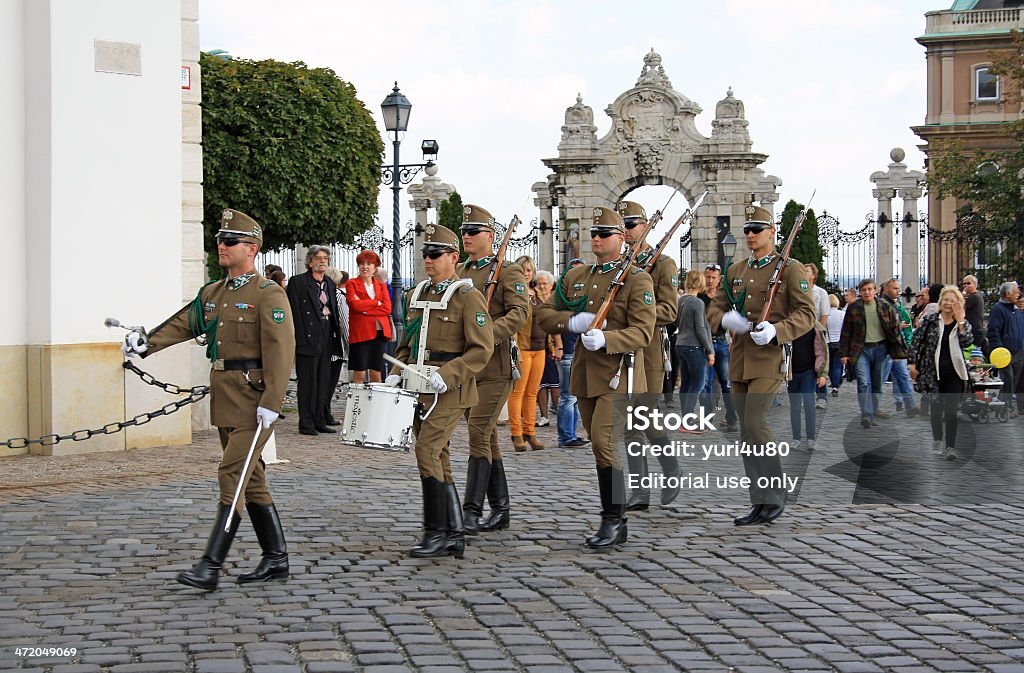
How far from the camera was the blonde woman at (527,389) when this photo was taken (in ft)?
44.5

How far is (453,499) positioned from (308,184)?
1374 cm

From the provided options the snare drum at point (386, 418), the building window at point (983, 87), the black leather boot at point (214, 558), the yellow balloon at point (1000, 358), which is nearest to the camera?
the black leather boot at point (214, 558)

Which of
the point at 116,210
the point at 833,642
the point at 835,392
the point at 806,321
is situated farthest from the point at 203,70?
the point at 833,642

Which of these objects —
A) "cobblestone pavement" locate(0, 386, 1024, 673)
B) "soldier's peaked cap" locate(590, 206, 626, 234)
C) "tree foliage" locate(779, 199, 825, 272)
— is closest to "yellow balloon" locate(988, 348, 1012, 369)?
"cobblestone pavement" locate(0, 386, 1024, 673)

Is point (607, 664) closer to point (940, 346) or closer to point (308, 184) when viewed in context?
point (940, 346)

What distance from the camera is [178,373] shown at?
1372cm

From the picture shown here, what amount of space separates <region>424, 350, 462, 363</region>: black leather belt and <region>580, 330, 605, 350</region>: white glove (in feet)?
2.40

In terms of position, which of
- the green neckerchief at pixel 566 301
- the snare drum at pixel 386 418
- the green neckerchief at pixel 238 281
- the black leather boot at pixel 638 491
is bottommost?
the black leather boot at pixel 638 491

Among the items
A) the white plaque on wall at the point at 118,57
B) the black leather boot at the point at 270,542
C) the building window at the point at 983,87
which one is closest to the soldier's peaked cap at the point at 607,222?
the black leather boot at the point at 270,542

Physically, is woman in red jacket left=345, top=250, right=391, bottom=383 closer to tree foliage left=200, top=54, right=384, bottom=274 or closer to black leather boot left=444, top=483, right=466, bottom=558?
tree foliage left=200, top=54, right=384, bottom=274

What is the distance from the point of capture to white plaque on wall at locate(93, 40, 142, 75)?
13250 millimetres

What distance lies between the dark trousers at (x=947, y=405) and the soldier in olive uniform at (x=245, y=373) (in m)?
7.93

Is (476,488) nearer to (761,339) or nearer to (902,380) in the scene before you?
(761,339)

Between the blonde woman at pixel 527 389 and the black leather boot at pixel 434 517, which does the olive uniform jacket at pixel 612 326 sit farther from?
the blonde woman at pixel 527 389
